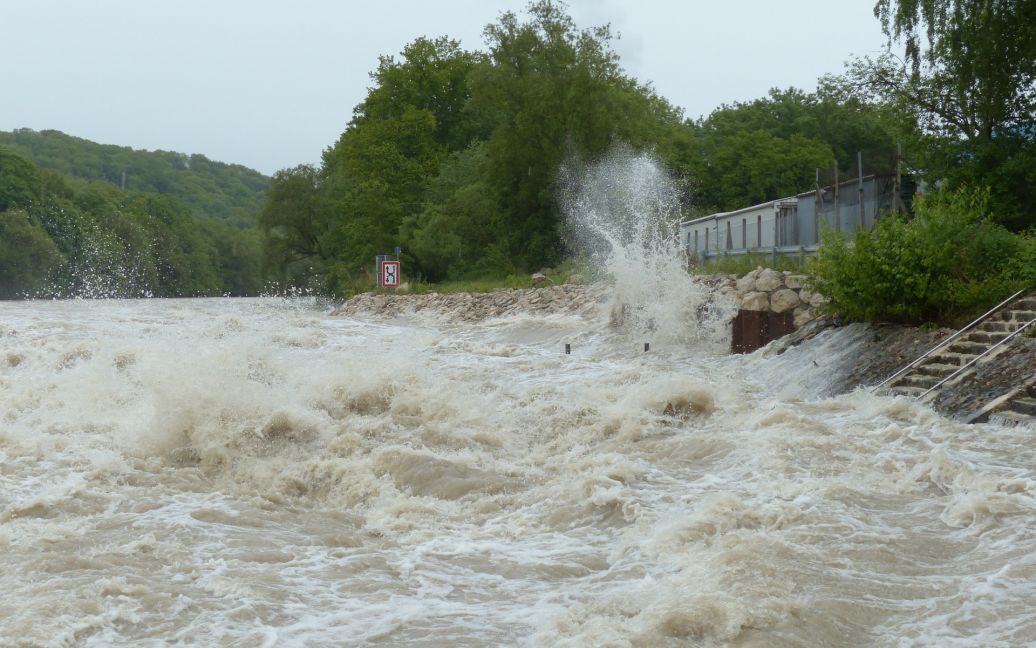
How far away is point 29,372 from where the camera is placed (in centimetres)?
1466

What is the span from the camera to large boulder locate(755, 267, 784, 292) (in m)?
20.3

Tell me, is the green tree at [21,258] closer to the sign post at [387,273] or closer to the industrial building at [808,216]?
the sign post at [387,273]

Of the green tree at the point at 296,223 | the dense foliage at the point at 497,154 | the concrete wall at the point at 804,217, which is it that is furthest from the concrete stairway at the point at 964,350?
the green tree at the point at 296,223

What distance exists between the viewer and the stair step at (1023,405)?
10961 mm

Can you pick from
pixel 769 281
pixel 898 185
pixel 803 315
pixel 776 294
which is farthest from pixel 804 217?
pixel 803 315

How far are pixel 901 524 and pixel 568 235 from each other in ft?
129

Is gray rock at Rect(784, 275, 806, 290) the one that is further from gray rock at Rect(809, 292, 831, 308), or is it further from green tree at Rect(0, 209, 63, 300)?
green tree at Rect(0, 209, 63, 300)

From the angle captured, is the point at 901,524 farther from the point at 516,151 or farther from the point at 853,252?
the point at 516,151

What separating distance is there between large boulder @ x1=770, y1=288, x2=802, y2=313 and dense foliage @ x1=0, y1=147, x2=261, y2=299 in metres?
62.1

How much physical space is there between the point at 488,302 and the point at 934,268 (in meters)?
21.5

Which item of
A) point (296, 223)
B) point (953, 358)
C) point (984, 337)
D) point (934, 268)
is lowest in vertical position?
point (953, 358)

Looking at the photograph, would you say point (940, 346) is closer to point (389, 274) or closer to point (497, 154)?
point (497, 154)

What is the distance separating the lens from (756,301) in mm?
19859

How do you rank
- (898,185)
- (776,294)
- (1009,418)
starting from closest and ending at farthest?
(1009,418) < (776,294) < (898,185)
